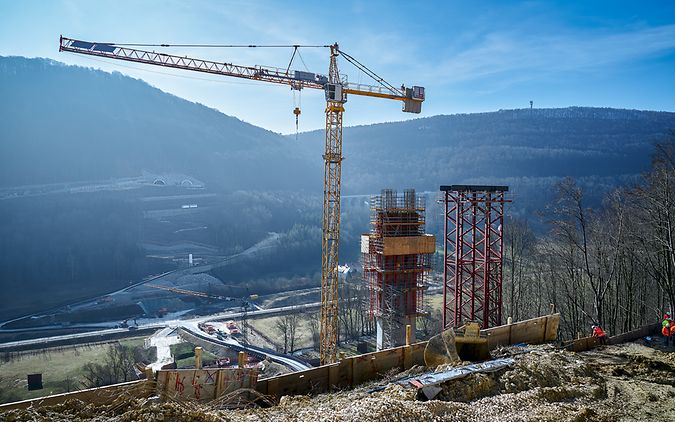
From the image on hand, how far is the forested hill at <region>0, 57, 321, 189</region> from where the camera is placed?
12426 cm

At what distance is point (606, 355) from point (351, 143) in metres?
186

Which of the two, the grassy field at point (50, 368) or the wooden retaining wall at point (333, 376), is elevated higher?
the wooden retaining wall at point (333, 376)

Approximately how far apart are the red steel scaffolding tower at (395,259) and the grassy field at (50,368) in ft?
79.1

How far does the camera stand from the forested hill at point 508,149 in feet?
418

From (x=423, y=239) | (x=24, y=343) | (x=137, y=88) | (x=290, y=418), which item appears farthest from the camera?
(x=137, y=88)

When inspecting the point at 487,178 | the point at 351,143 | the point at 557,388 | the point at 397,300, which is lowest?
the point at 397,300

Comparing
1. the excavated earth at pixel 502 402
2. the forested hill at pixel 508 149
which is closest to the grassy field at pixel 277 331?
the excavated earth at pixel 502 402

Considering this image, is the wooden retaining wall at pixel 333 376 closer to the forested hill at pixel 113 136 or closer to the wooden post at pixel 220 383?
the wooden post at pixel 220 383

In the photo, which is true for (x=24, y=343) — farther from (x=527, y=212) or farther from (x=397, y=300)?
(x=527, y=212)

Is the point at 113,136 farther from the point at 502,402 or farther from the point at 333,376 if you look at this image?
the point at 502,402

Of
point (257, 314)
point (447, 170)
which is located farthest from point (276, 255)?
point (447, 170)

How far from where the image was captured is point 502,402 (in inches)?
330

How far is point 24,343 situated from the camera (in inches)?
1775

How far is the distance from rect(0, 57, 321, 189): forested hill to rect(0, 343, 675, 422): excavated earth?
434ft
